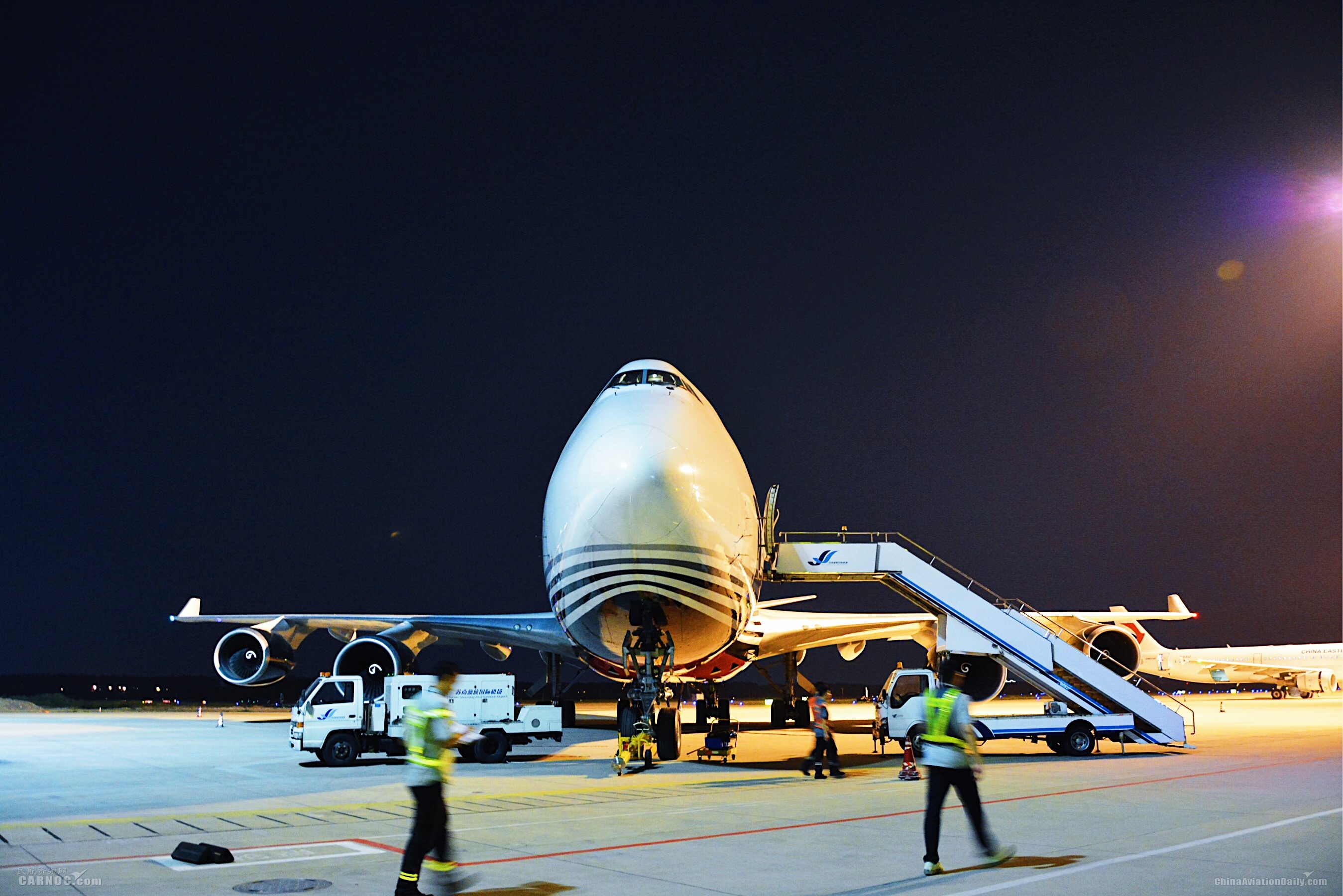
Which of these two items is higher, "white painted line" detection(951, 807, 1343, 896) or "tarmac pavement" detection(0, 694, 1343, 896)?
"white painted line" detection(951, 807, 1343, 896)

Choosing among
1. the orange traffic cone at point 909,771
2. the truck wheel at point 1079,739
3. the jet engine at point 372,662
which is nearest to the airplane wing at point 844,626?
the truck wheel at point 1079,739

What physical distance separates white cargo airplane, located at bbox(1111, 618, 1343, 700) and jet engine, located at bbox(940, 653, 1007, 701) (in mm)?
36415

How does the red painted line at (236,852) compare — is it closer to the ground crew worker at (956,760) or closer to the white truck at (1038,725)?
the ground crew worker at (956,760)

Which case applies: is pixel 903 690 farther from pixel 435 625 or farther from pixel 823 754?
pixel 435 625

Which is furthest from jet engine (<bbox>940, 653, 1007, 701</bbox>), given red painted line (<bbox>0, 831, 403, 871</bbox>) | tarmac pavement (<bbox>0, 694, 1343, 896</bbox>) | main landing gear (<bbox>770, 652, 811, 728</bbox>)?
red painted line (<bbox>0, 831, 403, 871</bbox>)

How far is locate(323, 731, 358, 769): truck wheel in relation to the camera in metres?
18.4

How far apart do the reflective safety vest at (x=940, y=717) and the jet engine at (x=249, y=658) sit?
23.3m

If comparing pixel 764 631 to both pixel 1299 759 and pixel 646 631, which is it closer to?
pixel 646 631

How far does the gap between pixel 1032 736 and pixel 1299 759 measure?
434 cm

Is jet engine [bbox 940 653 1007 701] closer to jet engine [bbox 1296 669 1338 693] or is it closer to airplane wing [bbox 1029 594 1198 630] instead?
airplane wing [bbox 1029 594 1198 630]

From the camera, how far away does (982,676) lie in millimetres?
22797

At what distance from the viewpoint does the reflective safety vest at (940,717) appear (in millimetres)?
7852

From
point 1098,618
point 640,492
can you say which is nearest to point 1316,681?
point 1098,618

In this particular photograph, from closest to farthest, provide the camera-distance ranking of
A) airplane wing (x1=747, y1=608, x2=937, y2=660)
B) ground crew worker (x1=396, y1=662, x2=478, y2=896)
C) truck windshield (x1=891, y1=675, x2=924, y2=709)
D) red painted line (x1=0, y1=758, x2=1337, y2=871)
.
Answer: ground crew worker (x1=396, y1=662, x2=478, y2=896), red painted line (x1=0, y1=758, x2=1337, y2=871), truck windshield (x1=891, y1=675, x2=924, y2=709), airplane wing (x1=747, y1=608, x2=937, y2=660)
